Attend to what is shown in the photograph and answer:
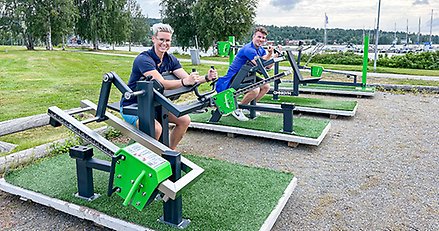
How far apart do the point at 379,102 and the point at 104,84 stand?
591cm

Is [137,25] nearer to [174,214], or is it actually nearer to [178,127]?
[178,127]

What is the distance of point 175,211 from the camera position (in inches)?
86.3

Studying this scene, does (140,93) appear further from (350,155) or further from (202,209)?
(350,155)

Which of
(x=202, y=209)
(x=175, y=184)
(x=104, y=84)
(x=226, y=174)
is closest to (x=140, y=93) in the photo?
(x=104, y=84)

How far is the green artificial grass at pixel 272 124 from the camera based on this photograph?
4301 millimetres

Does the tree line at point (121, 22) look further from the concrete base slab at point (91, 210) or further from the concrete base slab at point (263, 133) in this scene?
the concrete base slab at point (91, 210)

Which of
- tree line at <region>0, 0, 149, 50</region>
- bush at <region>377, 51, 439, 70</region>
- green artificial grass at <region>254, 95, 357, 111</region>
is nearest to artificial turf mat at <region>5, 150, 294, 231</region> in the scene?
green artificial grass at <region>254, 95, 357, 111</region>

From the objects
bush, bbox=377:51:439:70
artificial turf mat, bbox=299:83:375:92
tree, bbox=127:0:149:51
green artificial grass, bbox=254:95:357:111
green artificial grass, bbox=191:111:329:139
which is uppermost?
tree, bbox=127:0:149:51

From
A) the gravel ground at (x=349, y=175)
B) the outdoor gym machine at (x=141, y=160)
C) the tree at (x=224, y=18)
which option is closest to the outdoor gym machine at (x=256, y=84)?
the gravel ground at (x=349, y=175)

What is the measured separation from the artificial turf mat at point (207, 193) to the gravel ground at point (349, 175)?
149 mm

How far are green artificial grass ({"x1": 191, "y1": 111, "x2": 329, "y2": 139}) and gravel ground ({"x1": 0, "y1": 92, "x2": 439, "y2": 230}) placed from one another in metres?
0.17

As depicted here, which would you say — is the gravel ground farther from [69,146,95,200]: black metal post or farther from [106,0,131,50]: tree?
[106,0,131,50]: tree

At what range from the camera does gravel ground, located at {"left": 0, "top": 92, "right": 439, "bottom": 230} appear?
2488 mm

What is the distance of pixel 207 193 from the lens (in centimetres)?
268
